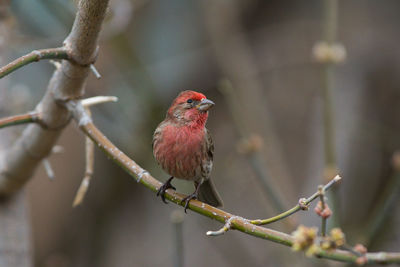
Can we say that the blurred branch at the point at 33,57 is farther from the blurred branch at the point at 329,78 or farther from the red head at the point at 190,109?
the blurred branch at the point at 329,78

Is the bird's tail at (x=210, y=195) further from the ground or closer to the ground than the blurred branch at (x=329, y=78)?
closer to the ground

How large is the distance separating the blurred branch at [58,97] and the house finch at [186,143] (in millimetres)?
665

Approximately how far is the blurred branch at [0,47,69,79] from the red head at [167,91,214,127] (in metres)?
1.11

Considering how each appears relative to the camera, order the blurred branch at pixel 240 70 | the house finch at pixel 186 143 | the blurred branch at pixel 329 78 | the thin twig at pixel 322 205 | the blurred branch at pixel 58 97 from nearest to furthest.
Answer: the thin twig at pixel 322 205, the blurred branch at pixel 58 97, the house finch at pixel 186 143, the blurred branch at pixel 329 78, the blurred branch at pixel 240 70

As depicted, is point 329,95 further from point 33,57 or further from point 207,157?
point 33,57

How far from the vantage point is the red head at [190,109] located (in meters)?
3.57

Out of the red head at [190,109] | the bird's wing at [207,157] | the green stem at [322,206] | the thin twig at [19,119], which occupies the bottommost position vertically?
the green stem at [322,206]

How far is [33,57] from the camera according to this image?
2.31m

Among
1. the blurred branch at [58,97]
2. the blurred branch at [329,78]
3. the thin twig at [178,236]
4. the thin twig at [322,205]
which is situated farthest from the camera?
the blurred branch at [329,78]

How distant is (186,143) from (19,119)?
42.8 inches

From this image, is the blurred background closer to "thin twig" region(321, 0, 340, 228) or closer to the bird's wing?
"thin twig" region(321, 0, 340, 228)

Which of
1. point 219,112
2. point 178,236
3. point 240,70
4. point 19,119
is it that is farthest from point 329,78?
point 219,112

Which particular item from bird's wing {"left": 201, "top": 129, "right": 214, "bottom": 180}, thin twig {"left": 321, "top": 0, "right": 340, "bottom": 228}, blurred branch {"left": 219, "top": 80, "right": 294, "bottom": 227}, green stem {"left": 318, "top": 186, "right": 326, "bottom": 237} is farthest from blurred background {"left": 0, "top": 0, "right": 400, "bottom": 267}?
green stem {"left": 318, "top": 186, "right": 326, "bottom": 237}

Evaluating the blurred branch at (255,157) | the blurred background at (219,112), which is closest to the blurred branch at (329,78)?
the blurred branch at (255,157)
